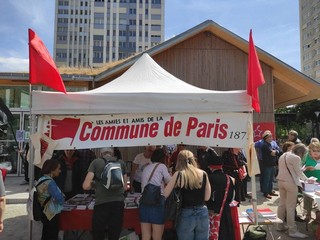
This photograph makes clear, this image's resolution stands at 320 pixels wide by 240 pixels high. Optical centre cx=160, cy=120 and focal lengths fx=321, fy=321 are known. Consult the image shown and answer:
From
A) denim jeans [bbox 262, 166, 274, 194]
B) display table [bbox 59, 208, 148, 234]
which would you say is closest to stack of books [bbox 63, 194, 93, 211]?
display table [bbox 59, 208, 148, 234]

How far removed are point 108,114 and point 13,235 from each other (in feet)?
9.73

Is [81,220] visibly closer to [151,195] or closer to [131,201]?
[131,201]

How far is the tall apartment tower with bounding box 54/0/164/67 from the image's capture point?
92625 millimetres

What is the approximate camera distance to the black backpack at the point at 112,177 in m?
4.08

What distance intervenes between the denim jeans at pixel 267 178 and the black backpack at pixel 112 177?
577 cm

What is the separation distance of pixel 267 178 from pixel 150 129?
5.26 metres

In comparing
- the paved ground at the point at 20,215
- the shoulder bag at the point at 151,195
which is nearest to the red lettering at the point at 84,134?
the shoulder bag at the point at 151,195

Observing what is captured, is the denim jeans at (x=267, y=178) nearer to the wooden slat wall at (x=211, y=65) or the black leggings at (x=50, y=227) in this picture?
the wooden slat wall at (x=211, y=65)

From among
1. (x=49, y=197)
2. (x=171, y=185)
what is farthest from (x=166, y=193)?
(x=49, y=197)

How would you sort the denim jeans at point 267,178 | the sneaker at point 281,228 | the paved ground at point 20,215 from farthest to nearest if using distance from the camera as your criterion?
the denim jeans at point 267,178
the sneaker at point 281,228
the paved ground at point 20,215

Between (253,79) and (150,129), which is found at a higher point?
(253,79)

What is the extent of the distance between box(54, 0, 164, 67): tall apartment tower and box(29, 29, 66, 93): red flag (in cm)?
8758

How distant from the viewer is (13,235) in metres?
5.74

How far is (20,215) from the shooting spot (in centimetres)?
729
